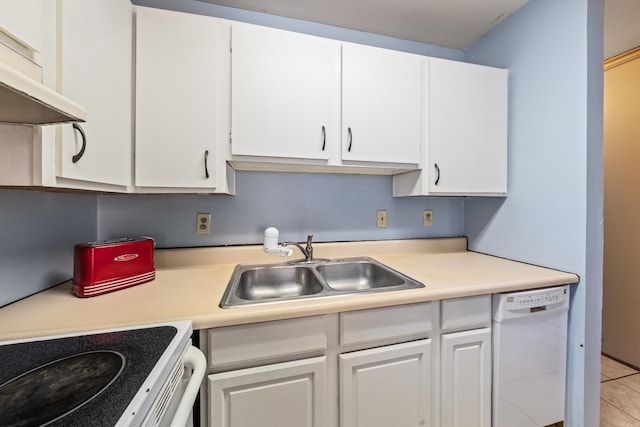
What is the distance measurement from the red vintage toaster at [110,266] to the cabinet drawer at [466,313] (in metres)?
1.28

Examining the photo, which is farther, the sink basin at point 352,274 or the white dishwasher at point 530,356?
the sink basin at point 352,274

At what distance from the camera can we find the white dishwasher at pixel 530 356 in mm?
1157

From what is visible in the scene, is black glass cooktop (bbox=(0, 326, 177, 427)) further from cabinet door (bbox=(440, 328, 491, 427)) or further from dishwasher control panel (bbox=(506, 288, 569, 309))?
dishwasher control panel (bbox=(506, 288, 569, 309))

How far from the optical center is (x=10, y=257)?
2.83ft

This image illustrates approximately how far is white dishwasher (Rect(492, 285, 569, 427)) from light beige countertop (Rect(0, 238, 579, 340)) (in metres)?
0.08

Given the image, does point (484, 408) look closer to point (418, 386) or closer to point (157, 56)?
point (418, 386)

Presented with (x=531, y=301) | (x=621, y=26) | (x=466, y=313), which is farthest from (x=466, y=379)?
(x=621, y=26)

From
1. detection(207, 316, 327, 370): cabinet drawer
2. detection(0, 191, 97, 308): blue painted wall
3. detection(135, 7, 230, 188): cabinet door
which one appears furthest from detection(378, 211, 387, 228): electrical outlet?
detection(0, 191, 97, 308): blue painted wall

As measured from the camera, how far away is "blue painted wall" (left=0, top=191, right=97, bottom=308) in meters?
0.85

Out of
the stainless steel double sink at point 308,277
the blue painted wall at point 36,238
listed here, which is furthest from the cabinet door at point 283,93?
the blue painted wall at point 36,238

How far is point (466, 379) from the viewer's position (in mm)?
1130

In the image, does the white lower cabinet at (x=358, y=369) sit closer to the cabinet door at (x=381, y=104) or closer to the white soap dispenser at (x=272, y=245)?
the white soap dispenser at (x=272, y=245)

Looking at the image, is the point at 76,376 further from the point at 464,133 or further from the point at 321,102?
the point at 464,133

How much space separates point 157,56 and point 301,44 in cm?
63
